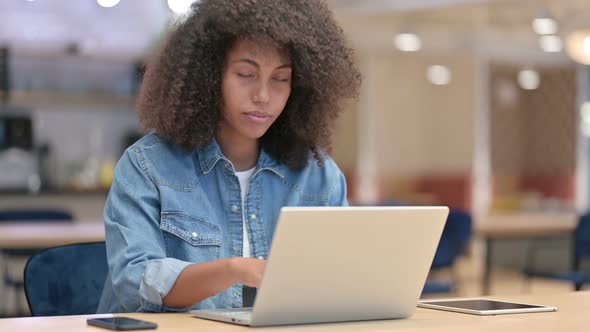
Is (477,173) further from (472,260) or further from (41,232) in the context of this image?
(41,232)

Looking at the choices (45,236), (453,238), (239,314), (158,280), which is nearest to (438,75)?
(453,238)

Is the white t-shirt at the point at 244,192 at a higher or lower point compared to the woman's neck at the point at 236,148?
lower

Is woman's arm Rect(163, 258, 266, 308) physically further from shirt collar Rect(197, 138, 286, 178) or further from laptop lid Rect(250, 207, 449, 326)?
shirt collar Rect(197, 138, 286, 178)

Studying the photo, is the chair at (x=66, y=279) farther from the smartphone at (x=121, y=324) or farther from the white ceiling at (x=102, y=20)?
the white ceiling at (x=102, y=20)

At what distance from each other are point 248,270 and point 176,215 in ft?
1.27

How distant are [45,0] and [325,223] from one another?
767cm

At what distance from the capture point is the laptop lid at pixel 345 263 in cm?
162

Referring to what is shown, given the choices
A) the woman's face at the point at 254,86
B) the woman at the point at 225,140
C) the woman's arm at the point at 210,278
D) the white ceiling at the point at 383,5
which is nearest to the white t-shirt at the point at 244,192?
the woman at the point at 225,140

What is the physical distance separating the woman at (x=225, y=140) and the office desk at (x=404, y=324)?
0.24 m

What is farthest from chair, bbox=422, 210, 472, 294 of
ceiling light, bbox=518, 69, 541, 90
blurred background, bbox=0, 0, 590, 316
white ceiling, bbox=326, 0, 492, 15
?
ceiling light, bbox=518, 69, 541, 90

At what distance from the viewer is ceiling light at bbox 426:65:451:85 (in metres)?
12.2

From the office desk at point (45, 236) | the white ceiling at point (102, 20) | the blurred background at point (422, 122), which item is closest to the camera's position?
the office desk at point (45, 236)

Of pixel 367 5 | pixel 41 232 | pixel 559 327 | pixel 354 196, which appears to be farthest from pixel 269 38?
pixel 354 196

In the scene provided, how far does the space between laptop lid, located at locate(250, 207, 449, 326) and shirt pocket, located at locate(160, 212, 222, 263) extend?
50 cm
